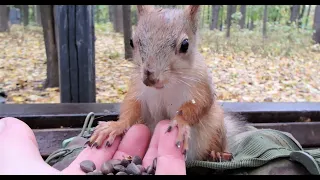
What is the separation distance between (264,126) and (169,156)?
68cm

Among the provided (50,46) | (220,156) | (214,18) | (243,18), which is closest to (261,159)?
(220,156)

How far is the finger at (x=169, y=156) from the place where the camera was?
0.67 meters

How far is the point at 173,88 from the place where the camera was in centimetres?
88

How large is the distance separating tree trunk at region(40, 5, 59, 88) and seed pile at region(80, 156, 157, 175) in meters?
1.49

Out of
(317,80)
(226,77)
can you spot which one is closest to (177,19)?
(226,77)

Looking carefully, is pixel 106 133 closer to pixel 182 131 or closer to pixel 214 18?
pixel 182 131

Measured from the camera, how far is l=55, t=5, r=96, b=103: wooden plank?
5.42 feet

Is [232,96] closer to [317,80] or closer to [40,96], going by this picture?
[317,80]

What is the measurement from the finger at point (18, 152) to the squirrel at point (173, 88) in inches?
5.4

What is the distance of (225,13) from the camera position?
128 inches

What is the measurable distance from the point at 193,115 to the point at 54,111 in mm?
660

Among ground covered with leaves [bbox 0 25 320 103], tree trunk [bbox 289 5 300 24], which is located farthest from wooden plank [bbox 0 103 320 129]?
tree trunk [bbox 289 5 300 24]

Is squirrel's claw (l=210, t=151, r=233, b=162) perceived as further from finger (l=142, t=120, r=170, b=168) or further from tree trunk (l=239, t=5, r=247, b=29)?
tree trunk (l=239, t=5, r=247, b=29)

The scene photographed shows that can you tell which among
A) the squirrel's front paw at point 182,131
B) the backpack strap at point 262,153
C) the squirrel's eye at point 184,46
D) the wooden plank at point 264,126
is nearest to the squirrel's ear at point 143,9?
the squirrel's eye at point 184,46
